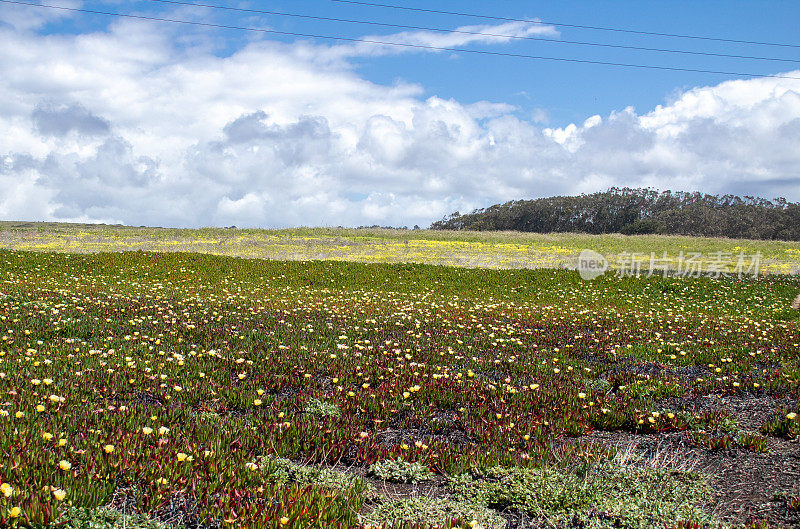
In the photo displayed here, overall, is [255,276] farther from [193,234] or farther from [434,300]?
[193,234]

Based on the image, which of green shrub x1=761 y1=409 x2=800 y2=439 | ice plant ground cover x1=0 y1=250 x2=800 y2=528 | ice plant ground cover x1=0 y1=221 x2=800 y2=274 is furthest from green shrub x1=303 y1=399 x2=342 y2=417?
ice plant ground cover x1=0 y1=221 x2=800 y2=274

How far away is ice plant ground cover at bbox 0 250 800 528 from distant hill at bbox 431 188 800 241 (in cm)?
9510

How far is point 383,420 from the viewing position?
641 centimetres

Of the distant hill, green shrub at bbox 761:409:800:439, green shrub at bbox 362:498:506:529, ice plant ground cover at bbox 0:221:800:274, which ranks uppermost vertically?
the distant hill

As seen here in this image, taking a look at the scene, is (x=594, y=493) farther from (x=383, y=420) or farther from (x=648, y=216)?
(x=648, y=216)

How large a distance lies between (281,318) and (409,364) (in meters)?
5.56

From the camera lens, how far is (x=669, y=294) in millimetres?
23609

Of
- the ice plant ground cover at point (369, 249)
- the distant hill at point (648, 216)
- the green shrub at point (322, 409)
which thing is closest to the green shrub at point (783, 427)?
the green shrub at point (322, 409)

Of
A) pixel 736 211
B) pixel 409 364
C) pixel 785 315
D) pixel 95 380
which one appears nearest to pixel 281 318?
pixel 409 364

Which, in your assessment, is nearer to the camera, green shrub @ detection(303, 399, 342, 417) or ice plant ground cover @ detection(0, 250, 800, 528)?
ice plant ground cover @ detection(0, 250, 800, 528)

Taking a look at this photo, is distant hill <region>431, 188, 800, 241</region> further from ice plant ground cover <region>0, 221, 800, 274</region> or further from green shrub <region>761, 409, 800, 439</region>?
green shrub <region>761, 409, 800, 439</region>

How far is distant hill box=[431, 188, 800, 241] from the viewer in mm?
101875

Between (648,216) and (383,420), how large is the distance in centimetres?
11344

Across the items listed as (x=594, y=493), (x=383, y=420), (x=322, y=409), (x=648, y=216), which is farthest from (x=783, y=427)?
(x=648, y=216)
